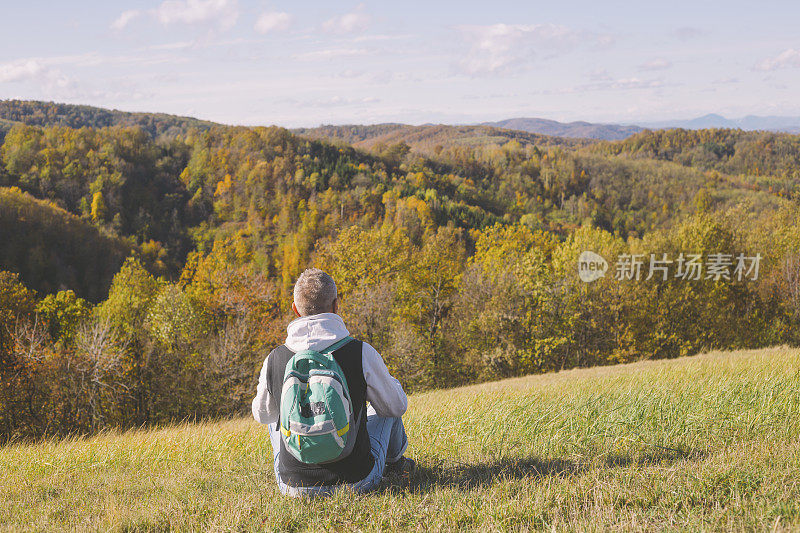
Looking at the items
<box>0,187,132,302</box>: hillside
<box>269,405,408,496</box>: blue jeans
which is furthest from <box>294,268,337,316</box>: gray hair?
<box>0,187,132,302</box>: hillside

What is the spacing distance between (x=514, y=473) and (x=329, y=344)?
6.90ft

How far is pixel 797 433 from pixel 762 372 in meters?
2.88

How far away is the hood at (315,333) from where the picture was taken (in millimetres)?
3541

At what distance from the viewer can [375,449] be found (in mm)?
4078

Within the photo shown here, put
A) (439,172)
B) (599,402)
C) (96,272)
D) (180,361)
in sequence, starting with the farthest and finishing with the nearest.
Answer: (439,172), (96,272), (180,361), (599,402)

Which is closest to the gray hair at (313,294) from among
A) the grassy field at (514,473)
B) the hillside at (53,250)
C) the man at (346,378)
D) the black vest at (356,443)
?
the man at (346,378)

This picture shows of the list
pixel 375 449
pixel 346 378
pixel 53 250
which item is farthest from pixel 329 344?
pixel 53 250

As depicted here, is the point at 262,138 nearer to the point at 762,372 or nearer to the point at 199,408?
the point at 199,408

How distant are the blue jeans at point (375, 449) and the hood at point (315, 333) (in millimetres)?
985

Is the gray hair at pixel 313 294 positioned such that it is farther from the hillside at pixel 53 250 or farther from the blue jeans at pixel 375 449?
the hillside at pixel 53 250

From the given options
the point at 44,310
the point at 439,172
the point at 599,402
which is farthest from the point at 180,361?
the point at 439,172

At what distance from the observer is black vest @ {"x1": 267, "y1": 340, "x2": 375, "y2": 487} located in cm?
359

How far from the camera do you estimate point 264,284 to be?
3900 cm

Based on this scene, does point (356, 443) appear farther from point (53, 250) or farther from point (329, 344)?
point (53, 250)
